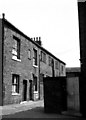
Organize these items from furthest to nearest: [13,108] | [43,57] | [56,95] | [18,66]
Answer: [43,57] → [18,66] → [13,108] → [56,95]

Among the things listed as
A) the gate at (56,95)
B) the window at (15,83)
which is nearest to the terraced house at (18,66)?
the window at (15,83)

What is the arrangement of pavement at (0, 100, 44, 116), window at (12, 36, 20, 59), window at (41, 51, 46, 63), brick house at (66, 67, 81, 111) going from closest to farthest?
brick house at (66, 67, 81, 111) → pavement at (0, 100, 44, 116) → window at (12, 36, 20, 59) → window at (41, 51, 46, 63)

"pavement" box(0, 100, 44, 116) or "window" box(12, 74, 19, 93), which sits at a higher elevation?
"window" box(12, 74, 19, 93)

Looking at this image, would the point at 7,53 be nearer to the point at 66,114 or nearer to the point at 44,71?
the point at 66,114

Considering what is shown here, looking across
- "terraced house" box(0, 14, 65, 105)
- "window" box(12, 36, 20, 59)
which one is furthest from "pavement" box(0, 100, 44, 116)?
"window" box(12, 36, 20, 59)

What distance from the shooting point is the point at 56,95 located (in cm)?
1419

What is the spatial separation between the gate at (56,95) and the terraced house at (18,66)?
502cm

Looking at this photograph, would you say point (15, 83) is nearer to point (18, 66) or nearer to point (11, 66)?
point (18, 66)

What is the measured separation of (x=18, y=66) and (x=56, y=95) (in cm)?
795

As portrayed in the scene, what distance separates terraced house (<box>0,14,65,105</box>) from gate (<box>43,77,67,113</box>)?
5.02 m

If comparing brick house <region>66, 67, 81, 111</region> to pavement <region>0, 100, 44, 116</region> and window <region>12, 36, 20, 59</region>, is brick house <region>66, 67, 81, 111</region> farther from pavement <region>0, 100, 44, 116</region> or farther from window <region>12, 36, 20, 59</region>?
window <region>12, 36, 20, 59</region>

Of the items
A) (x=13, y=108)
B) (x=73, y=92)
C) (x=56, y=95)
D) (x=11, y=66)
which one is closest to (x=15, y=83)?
(x=11, y=66)

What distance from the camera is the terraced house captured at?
61.1 ft

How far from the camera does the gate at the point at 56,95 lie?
1395 centimetres
